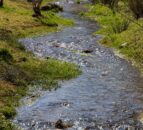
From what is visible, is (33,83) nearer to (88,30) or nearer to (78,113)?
(78,113)

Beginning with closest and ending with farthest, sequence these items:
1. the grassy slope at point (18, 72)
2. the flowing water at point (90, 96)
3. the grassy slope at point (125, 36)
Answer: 1. the flowing water at point (90, 96)
2. the grassy slope at point (18, 72)
3. the grassy slope at point (125, 36)

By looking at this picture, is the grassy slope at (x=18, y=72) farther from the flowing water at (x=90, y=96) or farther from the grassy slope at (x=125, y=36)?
the grassy slope at (x=125, y=36)

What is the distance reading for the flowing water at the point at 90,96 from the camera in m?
18.4

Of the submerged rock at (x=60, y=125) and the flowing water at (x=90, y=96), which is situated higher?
the submerged rock at (x=60, y=125)

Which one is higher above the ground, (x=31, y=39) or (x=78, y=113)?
(x=78, y=113)

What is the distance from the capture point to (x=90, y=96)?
22516 mm

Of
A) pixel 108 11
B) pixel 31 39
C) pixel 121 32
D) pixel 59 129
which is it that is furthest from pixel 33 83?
pixel 108 11

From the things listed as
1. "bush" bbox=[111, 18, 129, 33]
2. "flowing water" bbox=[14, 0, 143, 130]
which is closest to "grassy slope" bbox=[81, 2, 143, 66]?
"bush" bbox=[111, 18, 129, 33]

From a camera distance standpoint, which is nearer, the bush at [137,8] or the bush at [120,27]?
the bush at [120,27]

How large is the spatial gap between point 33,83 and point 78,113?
5.18 meters

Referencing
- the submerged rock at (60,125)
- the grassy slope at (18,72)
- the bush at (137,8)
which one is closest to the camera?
the submerged rock at (60,125)

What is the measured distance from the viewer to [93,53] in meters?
34.7

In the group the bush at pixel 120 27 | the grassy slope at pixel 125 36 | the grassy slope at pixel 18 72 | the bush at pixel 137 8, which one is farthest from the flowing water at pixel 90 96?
the bush at pixel 137 8

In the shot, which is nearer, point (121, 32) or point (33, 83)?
point (33, 83)
